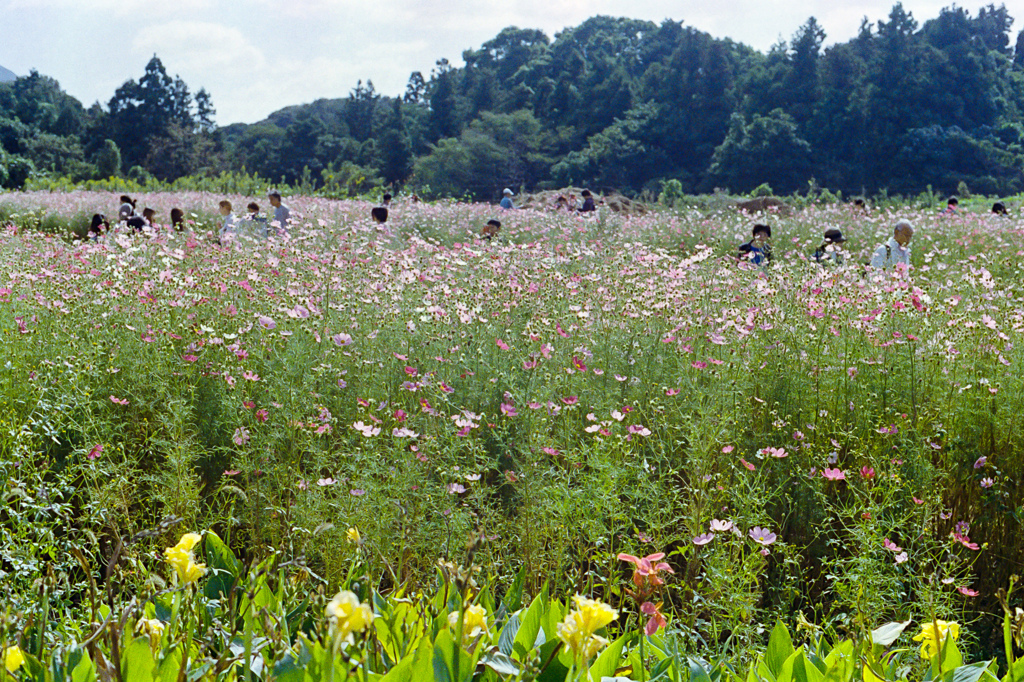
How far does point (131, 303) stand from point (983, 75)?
43858mm

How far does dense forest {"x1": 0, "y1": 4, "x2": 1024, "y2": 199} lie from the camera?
116 ft

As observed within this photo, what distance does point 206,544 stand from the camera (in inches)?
79.7

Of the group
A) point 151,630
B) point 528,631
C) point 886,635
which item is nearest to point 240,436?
point 151,630

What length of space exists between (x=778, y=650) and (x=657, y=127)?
39336mm

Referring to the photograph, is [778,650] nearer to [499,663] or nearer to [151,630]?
[499,663]

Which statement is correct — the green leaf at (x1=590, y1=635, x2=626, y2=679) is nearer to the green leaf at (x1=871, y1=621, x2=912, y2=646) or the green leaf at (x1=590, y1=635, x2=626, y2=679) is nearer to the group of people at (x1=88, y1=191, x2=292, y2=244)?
the green leaf at (x1=871, y1=621, x2=912, y2=646)

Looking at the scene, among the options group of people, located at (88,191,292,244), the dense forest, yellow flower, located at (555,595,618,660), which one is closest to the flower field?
yellow flower, located at (555,595,618,660)

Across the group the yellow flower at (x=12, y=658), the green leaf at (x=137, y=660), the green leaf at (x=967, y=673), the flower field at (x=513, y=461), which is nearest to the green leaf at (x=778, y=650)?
the flower field at (x=513, y=461)

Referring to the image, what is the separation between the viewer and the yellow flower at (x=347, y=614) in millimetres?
927

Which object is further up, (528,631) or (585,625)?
(585,625)

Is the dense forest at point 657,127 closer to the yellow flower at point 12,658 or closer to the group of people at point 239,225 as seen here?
the group of people at point 239,225

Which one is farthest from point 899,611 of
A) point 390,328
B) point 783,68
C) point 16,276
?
point 783,68

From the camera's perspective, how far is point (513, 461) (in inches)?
140

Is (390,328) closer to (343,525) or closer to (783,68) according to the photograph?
(343,525)
